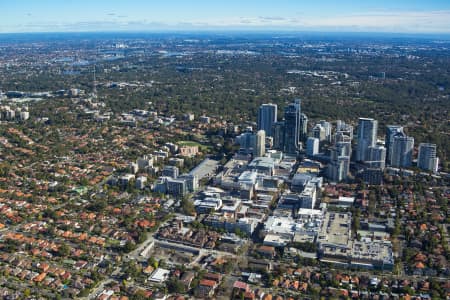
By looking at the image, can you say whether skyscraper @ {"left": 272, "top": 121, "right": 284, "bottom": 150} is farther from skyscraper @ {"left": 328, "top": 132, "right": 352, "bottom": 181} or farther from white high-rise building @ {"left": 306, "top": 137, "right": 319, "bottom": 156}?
skyscraper @ {"left": 328, "top": 132, "right": 352, "bottom": 181}

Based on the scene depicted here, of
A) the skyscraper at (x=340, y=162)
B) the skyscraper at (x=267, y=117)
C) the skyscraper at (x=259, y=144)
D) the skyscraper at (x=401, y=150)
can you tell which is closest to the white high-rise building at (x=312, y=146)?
the skyscraper at (x=340, y=162)

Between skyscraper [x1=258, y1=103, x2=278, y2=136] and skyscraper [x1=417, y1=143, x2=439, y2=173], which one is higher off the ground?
skyscraper [x1=258, y1=103, x2=278, y2=136]

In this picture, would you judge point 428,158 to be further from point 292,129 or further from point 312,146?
→ point 292,129

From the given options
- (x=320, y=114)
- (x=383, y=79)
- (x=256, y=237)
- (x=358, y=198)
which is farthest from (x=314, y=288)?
(x=383, y=79)

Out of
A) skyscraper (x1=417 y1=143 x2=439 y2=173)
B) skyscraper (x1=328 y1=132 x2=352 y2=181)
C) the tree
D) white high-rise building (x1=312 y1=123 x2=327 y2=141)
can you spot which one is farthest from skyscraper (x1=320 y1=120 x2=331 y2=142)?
the tree

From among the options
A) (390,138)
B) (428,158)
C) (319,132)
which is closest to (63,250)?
(319,132)

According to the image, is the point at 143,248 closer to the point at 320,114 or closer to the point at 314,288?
the point at 314,288
